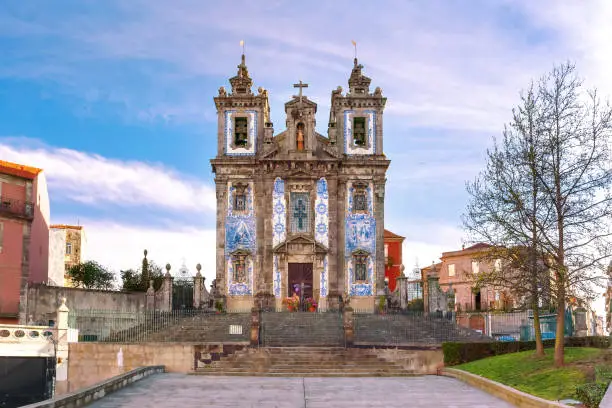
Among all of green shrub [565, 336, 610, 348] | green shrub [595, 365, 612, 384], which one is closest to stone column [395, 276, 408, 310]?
green shrub [565, 336, 610, 348]

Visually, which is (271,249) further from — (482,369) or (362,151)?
(482,369)

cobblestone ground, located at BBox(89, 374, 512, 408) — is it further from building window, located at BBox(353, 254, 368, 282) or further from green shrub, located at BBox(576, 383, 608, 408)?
building window, located at BBox(353, 254, 368, 282)

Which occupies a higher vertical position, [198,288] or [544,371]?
[198,288]

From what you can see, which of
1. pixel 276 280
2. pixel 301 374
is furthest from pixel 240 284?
pixel 301 374

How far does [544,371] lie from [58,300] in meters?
25.2

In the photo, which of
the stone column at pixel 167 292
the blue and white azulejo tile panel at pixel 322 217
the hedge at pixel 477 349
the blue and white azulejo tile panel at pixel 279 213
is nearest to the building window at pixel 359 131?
the blue and white azulejo tile panel at pixel 322 217

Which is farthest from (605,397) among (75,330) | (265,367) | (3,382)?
(3,382)

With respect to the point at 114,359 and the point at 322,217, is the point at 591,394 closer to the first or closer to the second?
the point at 114,359

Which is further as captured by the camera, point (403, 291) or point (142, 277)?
point (142, 277)

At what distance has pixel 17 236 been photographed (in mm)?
36719

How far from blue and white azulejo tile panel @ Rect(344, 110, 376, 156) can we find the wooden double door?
23.3 feet

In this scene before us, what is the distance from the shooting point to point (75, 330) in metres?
27.5

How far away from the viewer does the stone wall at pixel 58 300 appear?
1357 inches

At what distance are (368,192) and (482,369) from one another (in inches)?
797
